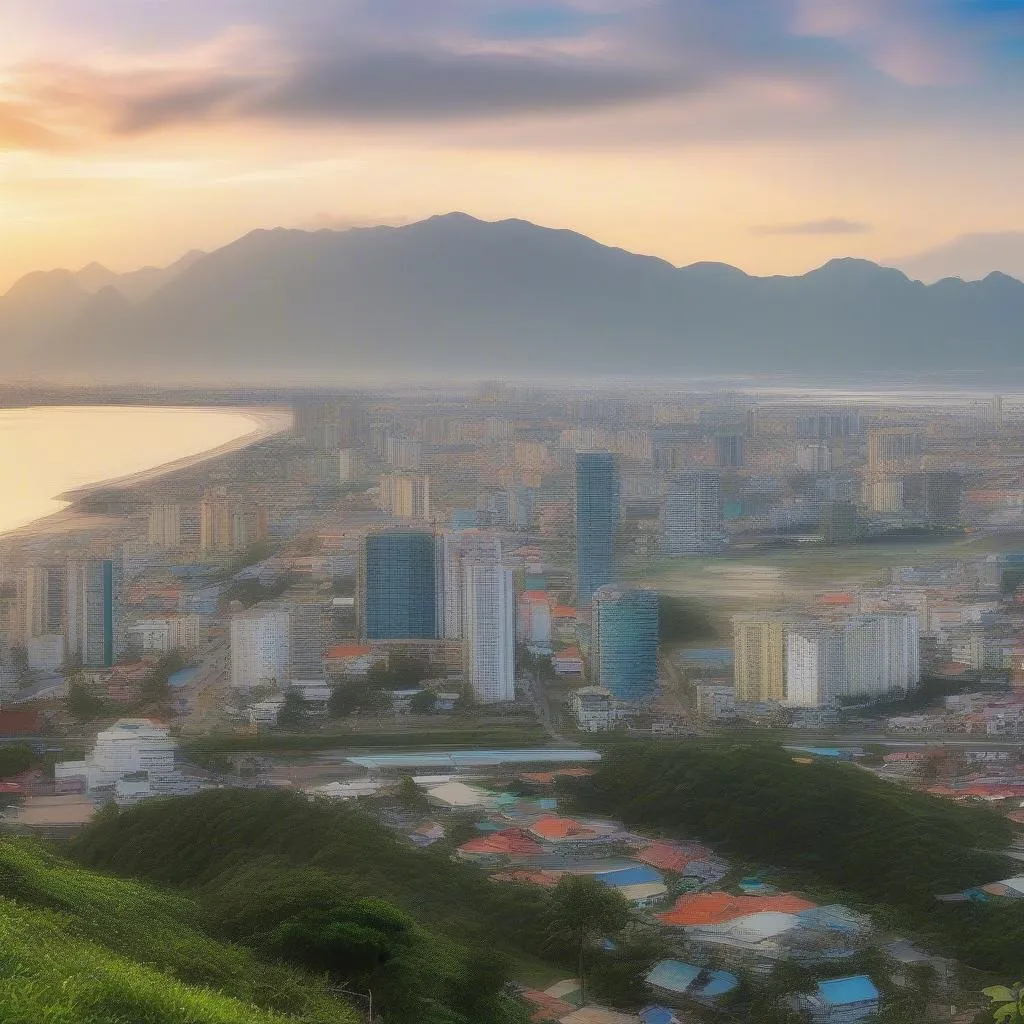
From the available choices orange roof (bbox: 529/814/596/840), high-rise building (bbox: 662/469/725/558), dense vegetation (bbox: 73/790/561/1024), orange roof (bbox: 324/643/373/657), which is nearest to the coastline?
orange roof (bbox: 324/643/373/657)

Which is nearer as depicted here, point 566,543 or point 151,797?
point 151,797

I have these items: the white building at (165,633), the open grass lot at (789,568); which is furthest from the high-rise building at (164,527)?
the open grass lot at (789,568)

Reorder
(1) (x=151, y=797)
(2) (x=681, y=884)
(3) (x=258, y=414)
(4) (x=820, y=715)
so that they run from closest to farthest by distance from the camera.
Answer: (2) (x=681, y=884) < (1) (x=151, y=797) < (4) (x=820, y=715) < (3) (x=258, y=414)

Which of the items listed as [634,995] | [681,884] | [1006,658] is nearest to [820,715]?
[1006,658]

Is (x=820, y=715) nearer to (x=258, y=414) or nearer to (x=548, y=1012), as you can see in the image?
(x=548, y=1012)

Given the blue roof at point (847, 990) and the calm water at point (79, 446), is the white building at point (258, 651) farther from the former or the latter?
the blue roof at point (847, 990)

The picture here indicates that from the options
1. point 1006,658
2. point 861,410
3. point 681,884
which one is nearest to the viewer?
point 681,884

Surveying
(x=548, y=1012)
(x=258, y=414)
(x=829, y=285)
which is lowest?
(x=548, y=1012)
